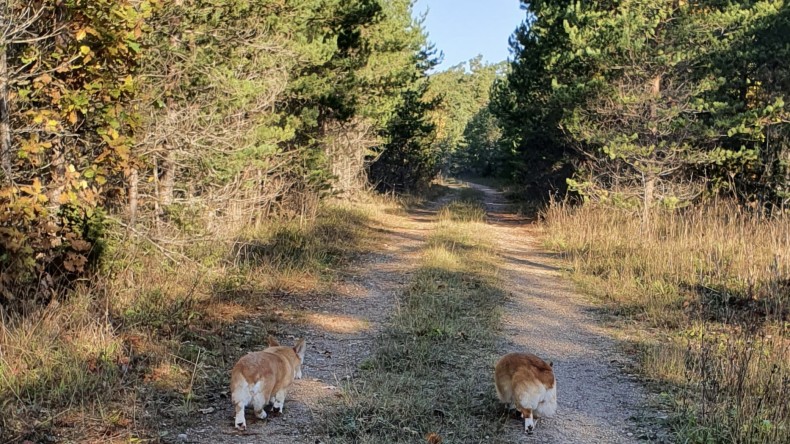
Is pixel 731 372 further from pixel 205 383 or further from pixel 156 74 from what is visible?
pixel 156 74

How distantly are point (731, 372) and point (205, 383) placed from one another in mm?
4264

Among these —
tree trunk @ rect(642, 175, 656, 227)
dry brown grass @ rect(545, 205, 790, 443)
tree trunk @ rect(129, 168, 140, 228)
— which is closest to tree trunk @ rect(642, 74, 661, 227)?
tree trunk @ rect(642, 175, 656, 227)

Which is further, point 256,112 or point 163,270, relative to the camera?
point 256,112

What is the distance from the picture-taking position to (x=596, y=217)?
14359 mm

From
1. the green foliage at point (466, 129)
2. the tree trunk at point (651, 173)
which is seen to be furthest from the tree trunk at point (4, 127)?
the green foliage at point (466, 129)

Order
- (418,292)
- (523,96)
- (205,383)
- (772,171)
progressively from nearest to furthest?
1. (205,383)
2. (418,292)
3. (772,171)
4. (523,96)

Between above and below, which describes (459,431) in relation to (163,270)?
below

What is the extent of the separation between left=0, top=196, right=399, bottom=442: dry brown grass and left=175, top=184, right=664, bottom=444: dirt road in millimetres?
415

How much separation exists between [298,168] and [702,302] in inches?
348

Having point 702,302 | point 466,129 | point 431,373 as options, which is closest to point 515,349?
point 431,373

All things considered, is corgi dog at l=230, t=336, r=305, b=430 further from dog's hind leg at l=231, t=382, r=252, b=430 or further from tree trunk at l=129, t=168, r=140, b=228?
tree trunk at l=129, t=168, r=140, b=228

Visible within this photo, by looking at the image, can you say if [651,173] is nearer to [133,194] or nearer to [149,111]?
[149,111]

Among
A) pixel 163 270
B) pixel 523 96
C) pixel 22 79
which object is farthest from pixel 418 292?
pixel 523 96

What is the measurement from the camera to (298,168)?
518 inches
